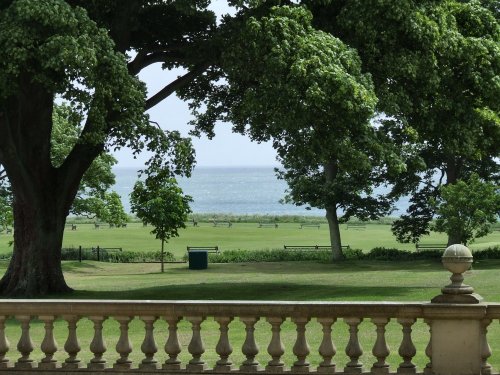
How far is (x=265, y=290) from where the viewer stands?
32.7 m

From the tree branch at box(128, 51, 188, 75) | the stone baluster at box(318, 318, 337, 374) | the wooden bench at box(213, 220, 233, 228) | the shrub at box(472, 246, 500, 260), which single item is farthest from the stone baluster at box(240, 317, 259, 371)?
the wooden bench at box(213, 220, 233, 228)

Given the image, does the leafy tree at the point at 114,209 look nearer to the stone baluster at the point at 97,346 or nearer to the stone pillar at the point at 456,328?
the stone baluster at the point at 97,346

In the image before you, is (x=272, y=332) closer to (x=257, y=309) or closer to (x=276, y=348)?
(x=276, y=348)

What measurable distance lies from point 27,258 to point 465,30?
Answer: 48.8 ft

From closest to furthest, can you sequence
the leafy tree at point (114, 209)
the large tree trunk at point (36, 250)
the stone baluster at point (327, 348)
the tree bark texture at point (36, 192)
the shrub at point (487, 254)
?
the stone baluster at point (327, 348) → the tree bark texture at point (36, 192) → the large tree trunk at point (36, 250) → the shrub at point (487, 254) → the leafy tree at point (114, 209)

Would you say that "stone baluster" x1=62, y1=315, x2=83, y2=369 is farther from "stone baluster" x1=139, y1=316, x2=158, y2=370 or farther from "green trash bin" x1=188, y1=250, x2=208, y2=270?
"green trash bin" x1=188, y1=250, x2=208, y2=270

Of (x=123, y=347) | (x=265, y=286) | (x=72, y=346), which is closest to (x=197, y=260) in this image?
(x=265, y=286)

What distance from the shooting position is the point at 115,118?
2839 centimetres

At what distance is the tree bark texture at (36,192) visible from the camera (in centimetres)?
3102

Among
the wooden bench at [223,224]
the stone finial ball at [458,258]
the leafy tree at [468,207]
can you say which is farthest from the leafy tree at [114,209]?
the stone finial ball at [458,258]

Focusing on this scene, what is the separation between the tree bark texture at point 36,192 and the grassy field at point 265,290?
1.36 m

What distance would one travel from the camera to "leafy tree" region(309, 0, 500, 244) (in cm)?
2939

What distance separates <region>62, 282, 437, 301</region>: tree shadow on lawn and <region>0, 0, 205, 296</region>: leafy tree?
225cm

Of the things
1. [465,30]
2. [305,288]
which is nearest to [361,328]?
[305,288]
